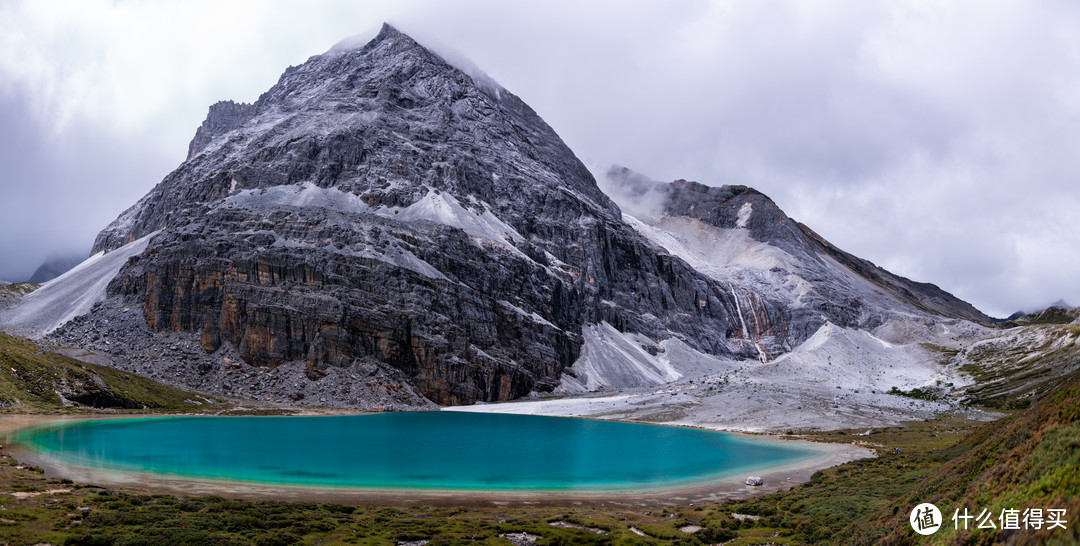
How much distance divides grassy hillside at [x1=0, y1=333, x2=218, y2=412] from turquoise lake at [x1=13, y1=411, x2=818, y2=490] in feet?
40.9

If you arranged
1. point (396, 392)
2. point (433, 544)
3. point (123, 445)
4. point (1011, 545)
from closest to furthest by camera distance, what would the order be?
point (1011, 545) < point (433, 544) < point (123, 445) < point (396, 392)

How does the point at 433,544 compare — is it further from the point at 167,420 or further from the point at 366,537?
the point at 167,420

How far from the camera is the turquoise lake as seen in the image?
43.9 meters

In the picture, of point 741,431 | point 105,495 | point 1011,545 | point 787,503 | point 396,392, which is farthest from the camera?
point 396,392

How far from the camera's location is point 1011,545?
1162cm

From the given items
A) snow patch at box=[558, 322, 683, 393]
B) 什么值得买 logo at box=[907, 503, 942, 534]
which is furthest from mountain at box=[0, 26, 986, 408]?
→ 什么值得买 logo at box=[907, 503, 942, 534]

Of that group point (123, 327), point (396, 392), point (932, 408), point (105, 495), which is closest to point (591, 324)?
point (396, 392)

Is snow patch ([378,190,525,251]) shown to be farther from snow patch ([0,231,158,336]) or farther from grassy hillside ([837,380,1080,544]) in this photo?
grassy hillside ([837,380,1080,544])

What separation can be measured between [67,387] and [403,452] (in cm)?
5621

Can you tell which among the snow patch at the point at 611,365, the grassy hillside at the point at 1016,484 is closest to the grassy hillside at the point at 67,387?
the snow patch at the point at 611,365

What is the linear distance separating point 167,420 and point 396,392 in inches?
1882

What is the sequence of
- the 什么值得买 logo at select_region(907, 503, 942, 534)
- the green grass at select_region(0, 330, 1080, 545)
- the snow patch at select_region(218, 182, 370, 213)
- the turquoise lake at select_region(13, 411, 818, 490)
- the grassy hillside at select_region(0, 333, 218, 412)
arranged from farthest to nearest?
the snow patch at select_region(218, 182, 370, 213) < the grassy hillside at select_region(0, 333, 218, 412) < the turquoise lake at select_region(13, 411, 818, 490) < the 什么值得买 logo at select_region(907, 503, 942, 534) < the green grass at select_region(0, 330, 1080, 545)

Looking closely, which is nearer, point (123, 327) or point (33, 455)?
point (33, 455)

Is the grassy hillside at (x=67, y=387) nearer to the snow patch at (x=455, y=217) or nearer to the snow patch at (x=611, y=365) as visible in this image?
the snow patch at (x=455, y=217)
